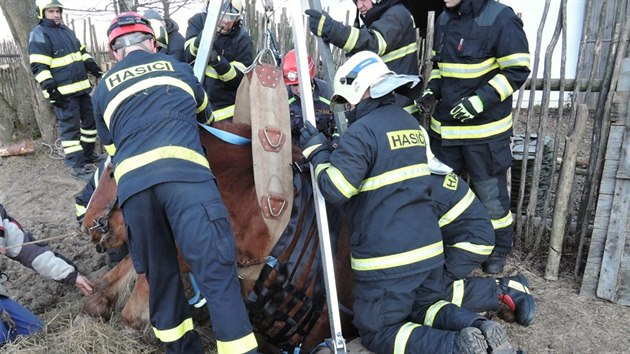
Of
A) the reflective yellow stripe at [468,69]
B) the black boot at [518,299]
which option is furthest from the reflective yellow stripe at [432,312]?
the reflective yellow stripe at [468,69]

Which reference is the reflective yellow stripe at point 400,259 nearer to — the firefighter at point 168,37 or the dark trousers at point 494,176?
Answer: the dark trousers at point 494,176

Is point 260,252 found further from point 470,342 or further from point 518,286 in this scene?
point 518,286

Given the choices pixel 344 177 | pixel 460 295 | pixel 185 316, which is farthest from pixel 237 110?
pixel 460 295

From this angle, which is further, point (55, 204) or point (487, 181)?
point (55, 204)

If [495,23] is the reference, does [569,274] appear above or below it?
below

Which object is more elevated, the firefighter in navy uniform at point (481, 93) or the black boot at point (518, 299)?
the firefighter in navy uniform at point (481, 93)

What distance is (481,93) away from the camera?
11.7 ft

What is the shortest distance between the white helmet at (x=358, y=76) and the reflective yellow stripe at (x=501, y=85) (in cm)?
121

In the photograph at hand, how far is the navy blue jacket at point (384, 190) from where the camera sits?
8.50ft

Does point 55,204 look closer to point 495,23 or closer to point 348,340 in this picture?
point 348,340

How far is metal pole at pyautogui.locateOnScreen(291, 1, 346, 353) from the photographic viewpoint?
2662 millimetres

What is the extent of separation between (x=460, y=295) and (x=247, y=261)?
52.3 inches

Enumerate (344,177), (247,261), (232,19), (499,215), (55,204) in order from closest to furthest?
1. (344,177)
2. (247,261)
3. (499,215)
4. (232,19)
5. (55,204)

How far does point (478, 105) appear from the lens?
11.7 ft
